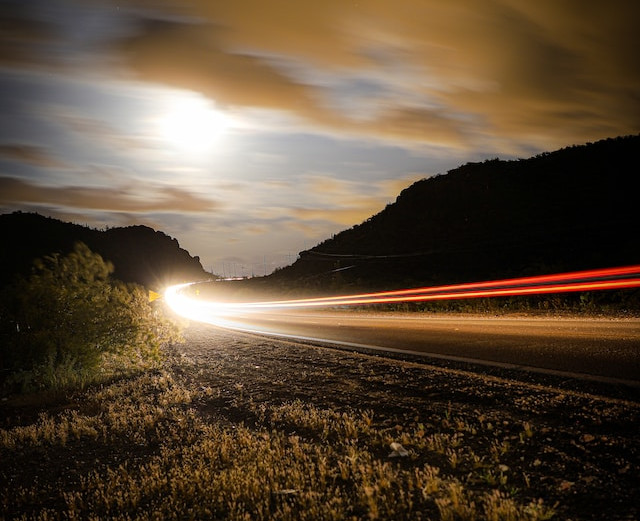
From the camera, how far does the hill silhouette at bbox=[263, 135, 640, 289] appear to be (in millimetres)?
28953

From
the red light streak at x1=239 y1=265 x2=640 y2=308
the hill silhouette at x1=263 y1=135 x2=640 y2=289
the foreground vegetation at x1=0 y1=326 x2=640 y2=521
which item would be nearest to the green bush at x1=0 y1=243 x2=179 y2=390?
the foreground vegetation at x1=0 y1=326 x2=640 y2=521

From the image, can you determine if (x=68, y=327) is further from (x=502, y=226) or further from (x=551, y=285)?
(x=502, y=226)

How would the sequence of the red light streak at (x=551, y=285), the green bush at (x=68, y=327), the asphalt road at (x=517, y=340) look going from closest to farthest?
1. the asphalt road at (x=517, y=340)
2. the green bush at (x=68, y=327)
3. the red light streak at (x=551, y=285)

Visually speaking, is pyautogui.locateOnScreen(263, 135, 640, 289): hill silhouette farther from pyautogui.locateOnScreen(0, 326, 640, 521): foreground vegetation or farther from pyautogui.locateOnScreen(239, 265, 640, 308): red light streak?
pyautogui.locateOnScreen(0, 326, 640, 521): foreground vegetation

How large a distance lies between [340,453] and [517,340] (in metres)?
6.15

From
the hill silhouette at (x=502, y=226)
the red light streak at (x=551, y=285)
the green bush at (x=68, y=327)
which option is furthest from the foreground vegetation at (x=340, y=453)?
the hill silhouette at (x=502, y=226)

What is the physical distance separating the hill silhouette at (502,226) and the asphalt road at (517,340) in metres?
12.9

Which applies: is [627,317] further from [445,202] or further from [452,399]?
[445,202]

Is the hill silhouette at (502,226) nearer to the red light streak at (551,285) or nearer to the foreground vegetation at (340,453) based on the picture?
the red light streak at (551,285)

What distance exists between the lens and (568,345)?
8547 millimetres

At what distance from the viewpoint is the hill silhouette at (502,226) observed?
95.0 ft

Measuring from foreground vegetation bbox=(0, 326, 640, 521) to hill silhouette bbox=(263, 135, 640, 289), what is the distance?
65.3ft

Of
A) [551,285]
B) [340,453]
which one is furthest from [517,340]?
[551,285]

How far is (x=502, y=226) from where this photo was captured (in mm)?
39562
